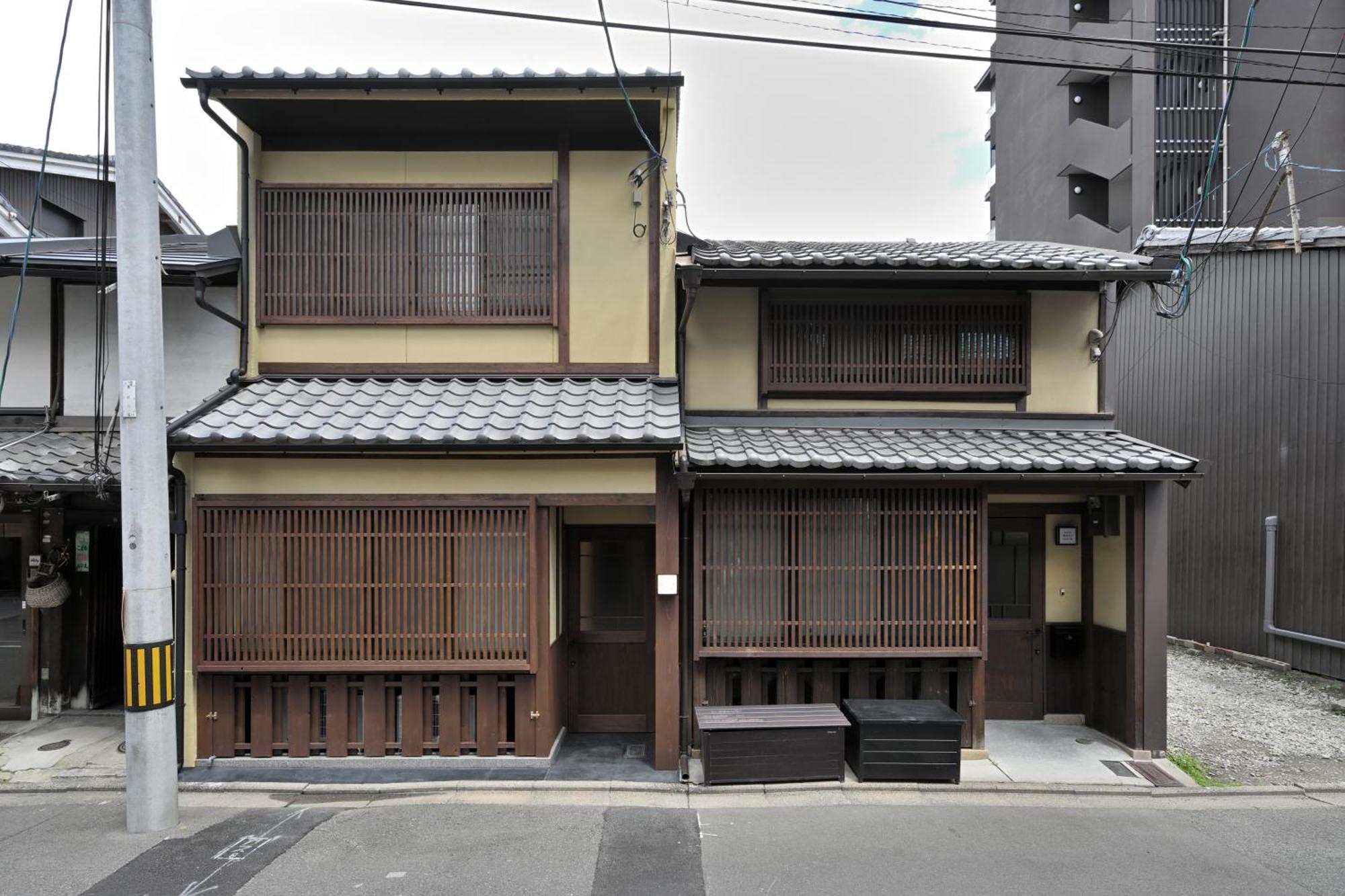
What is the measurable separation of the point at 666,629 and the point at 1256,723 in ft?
25.6

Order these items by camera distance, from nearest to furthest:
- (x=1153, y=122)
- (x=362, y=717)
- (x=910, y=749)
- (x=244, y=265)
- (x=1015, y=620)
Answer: (x=910, y=749) < (x=362, y=717) < (x=244, y=265) < (x=1015, y=620) < (x=1153, y=122)

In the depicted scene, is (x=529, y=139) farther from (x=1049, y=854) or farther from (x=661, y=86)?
(x=1049, y=854)

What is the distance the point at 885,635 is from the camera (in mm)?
7262

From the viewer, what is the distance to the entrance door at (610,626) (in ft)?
26.4

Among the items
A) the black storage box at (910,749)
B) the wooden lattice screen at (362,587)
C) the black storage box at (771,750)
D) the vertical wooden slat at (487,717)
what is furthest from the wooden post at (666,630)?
the black storage box at (910,749)

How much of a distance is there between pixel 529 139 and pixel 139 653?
6546mm

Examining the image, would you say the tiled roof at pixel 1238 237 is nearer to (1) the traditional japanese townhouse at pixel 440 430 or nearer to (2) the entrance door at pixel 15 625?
(1) the traditional japanese townhouse at pixel 440 430

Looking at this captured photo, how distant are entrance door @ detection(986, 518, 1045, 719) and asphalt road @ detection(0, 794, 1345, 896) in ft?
6.70

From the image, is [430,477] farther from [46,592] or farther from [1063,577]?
[1063,577]

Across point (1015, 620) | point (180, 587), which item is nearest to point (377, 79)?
point (180, 587)

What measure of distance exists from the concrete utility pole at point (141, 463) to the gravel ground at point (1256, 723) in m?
10.3

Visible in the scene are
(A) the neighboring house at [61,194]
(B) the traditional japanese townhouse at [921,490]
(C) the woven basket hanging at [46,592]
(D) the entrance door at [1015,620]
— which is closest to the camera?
(B) the traditional japanese townhouse at [921,490]

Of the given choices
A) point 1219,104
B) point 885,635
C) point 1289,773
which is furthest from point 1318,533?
point 1219,104

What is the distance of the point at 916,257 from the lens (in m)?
7.88
